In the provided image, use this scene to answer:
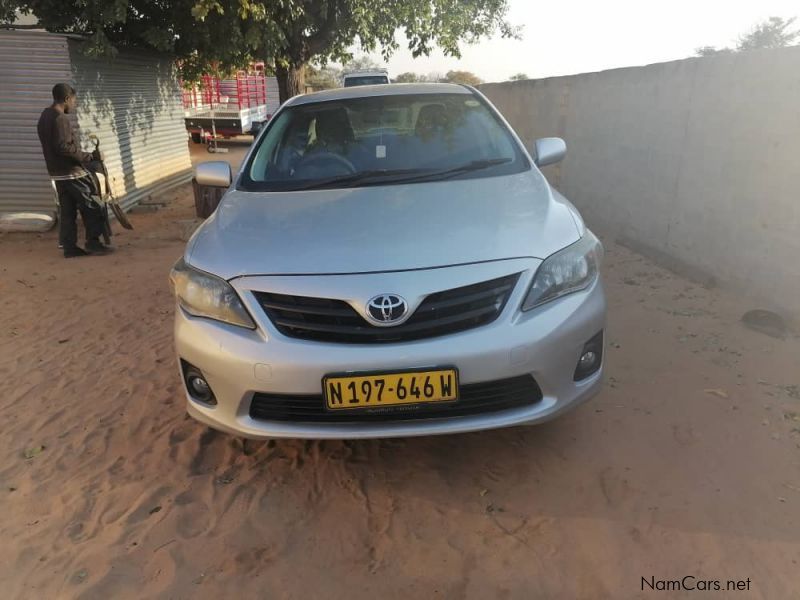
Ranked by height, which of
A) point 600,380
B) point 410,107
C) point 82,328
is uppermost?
point 410,107

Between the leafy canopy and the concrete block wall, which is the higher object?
the leafy canopy

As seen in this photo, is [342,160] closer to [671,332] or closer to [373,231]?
[373,231]

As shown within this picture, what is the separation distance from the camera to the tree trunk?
36.7ft

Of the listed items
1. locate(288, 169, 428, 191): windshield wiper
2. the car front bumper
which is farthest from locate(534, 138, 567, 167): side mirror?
the car front bumper

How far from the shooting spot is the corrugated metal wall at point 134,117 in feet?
27.9

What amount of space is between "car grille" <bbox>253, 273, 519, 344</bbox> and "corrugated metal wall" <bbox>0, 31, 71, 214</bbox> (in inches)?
290

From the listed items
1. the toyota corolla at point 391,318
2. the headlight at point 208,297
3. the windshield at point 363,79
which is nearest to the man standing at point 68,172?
the toyota corolla at point 391,318

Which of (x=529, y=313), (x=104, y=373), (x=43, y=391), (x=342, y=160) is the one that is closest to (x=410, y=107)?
(x=342, y=160)

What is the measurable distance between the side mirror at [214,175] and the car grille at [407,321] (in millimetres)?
1566

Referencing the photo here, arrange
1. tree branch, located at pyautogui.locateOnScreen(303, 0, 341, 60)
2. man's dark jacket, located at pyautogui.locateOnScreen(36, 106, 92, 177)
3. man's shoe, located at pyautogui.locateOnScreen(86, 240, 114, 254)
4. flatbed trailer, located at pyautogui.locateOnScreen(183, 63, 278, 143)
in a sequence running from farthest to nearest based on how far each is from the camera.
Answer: flatbed trailer, located at pyautogui.locateOnScreen(183, 63, 278, 143), tree branch, located at pyautogui.locateOnScreen(303, 0, 341, 60), man's shoe, located at pyautogui.locateOnScreen(86, 240, 114, 254), man's dark jacket, located at pyautogui.locateOnScreen(36, 106, 92, 177)

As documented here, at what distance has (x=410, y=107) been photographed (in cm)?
371

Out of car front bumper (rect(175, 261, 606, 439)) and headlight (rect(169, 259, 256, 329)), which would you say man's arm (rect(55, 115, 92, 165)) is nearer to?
headlight (rect(169, 259, 256, 329))

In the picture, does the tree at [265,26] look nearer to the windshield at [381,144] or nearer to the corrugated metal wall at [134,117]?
the corrugated metal wall at [134,117]

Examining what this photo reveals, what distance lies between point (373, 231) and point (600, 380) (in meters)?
1.14
